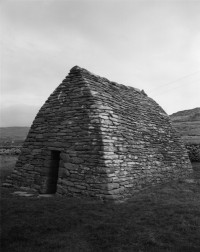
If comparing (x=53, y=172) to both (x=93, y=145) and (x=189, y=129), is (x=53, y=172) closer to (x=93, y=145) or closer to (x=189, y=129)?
(x=93, y=145)

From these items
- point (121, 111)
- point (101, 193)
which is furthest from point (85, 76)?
point (101, 193)

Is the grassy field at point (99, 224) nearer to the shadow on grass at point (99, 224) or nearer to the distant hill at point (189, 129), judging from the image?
the shadow on grass at point (99, 224)

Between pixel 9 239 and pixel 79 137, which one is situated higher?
pixel 79 137

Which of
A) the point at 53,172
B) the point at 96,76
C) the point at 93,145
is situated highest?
the point at 96,76

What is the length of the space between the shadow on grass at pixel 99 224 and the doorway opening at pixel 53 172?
54.4 inches

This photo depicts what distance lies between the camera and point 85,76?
32.8 ft

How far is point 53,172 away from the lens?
952cm

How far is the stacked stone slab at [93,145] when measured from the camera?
26.8 ft

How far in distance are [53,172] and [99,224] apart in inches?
163

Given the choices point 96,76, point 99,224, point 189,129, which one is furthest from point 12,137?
point 99,224

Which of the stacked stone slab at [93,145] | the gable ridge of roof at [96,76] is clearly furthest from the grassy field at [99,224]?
the gable ridge of roof at [96,76]

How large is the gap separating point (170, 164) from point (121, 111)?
4.01 meters

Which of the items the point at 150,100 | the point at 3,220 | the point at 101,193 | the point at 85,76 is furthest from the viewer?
the point at 150,100

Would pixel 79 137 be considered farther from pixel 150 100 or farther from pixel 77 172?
pixel 150 100
